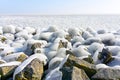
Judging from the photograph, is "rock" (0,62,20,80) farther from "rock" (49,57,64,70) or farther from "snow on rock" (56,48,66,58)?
"snow on rock" (56,48,66,58)

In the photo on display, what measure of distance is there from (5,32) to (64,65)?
4281mm

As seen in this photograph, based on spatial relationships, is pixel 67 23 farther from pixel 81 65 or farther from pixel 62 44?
pixel 81 65

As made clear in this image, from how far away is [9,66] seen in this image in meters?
4.13

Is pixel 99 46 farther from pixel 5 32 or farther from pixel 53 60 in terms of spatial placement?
pixel 5 32

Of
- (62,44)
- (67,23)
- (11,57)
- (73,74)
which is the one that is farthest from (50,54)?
(67,23)

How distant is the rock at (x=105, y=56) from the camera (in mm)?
4391

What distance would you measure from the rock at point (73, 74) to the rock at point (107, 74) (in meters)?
0.13

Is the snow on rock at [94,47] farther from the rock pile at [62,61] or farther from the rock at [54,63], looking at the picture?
the rock at [54,63]

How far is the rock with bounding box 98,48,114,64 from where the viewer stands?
4391 mm

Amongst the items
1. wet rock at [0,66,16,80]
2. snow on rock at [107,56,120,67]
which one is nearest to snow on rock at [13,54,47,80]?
wet rock at [0,66,16,80]

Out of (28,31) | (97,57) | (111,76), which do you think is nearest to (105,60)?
(97,57)

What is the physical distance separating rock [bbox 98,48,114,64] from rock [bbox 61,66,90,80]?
0.89 metres

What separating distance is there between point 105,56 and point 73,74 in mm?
1140

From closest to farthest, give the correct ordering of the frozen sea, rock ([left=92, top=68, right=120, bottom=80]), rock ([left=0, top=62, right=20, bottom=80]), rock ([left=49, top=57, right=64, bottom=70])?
1. rock ([left=92, top=68, right=120, bottom=80])
2. rock ([left=0, top=62, right=20, bottom=80])
3. rock ([left=49, top=57, right=64, bottom=70])
4. the frozen sea
